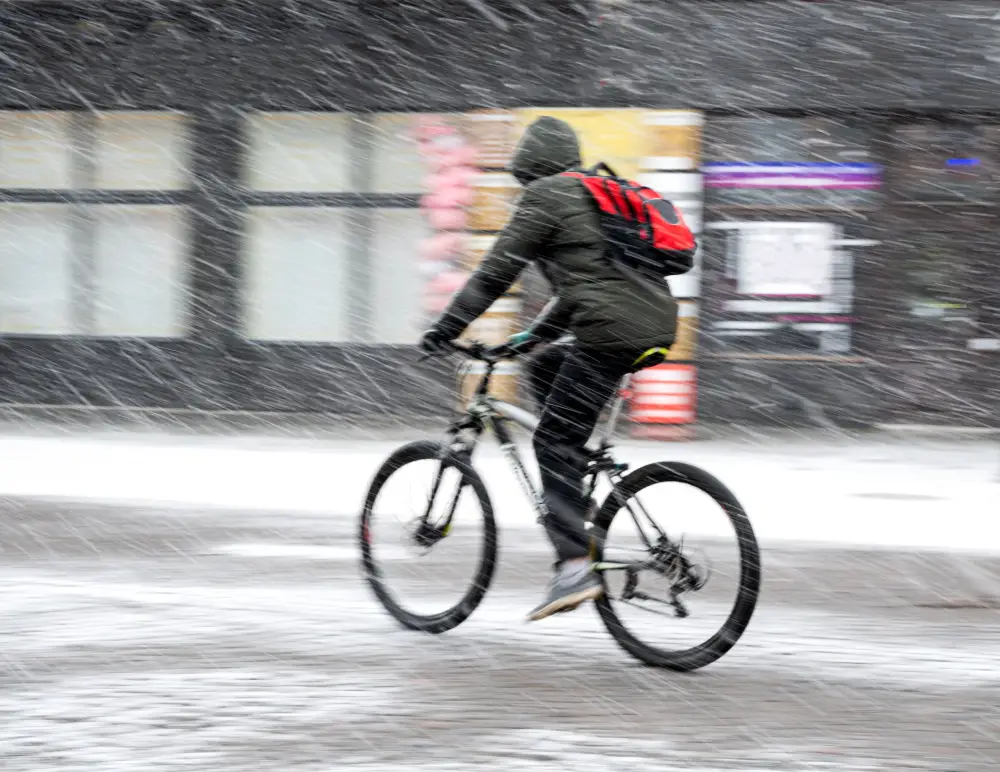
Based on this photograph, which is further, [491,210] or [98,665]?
[491,210]

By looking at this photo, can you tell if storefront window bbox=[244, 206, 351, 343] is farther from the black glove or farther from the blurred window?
the black glove

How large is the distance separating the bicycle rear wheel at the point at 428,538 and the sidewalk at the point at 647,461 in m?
2.99

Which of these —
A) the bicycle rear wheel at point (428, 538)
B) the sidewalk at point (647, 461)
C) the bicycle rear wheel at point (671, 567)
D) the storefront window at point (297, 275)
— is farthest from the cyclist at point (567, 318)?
the storefront window at point (297, 275)

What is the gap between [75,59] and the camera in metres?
16.0

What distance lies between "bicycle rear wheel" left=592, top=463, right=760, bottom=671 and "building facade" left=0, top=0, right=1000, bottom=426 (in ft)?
30.0

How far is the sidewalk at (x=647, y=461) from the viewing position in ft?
31.7

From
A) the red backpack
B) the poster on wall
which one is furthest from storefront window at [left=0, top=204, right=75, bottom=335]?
the red backpack

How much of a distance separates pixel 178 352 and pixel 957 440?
7.45 meters

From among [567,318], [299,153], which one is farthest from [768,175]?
[567,318]

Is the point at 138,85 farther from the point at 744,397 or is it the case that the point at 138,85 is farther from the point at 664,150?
the point at 744,397

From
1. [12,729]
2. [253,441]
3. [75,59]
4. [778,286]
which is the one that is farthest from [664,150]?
[12,729]

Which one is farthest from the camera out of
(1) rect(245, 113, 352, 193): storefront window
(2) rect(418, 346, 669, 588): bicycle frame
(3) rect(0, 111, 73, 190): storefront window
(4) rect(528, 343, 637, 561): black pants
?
(3) rect(0, 111, 73, 190): storefront window

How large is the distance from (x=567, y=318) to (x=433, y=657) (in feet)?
4.38

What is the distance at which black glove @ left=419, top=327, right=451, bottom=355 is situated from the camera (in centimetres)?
589
